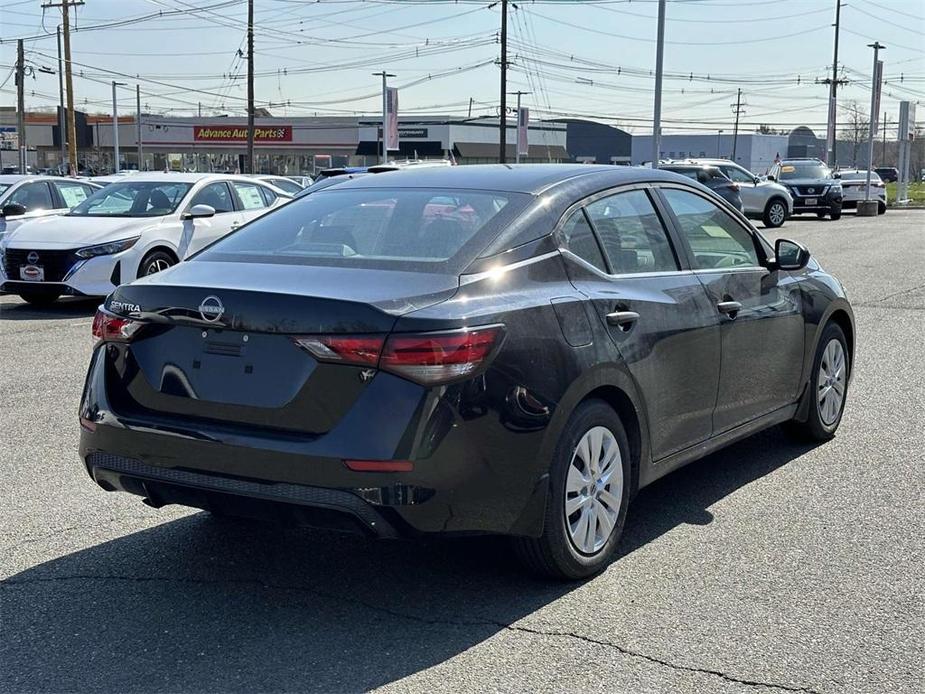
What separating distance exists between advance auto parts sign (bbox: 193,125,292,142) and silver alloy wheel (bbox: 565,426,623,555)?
84935 mm

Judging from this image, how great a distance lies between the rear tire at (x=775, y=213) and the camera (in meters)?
29.9

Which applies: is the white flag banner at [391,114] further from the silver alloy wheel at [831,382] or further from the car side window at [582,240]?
the car side window at [582,240]

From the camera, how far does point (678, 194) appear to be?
5.51 m

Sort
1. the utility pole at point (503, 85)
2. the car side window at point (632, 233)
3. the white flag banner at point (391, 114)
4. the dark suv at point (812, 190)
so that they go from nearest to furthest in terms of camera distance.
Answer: the car side window at point (632, 233), the dark suv at point (812, 190), the white flag banner at point (391, 114), the utility pole at point (503, 85)

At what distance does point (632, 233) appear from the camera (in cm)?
502

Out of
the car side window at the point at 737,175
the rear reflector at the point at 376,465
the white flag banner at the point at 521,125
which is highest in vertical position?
the white flag banner at the point at 521,125

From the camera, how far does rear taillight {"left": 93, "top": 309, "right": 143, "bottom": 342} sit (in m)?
4.19

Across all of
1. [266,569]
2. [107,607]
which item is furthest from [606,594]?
[107,607]

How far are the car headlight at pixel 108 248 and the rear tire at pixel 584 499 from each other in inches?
377

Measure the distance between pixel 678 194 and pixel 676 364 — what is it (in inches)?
40.6

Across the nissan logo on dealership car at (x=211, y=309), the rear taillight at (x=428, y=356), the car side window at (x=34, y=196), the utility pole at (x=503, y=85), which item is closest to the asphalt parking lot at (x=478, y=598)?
the rear taillight at (x=428, y=356)

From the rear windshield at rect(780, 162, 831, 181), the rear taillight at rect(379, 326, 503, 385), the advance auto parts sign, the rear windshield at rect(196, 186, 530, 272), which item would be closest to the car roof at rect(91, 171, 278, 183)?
the rear windshield at rect(196, 186, 530, 272)

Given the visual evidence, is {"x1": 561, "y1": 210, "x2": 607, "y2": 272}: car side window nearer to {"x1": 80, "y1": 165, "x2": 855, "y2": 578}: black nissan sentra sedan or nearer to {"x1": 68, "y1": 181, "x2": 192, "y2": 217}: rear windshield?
{"x1": 80, "y1": 165, "x2": 855, "y2": 578}: black nissan sentra sedan

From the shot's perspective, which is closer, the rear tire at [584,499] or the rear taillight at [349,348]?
the rear taillight at [349,348]
